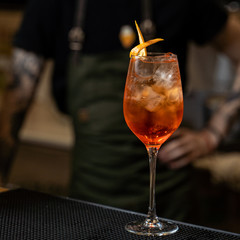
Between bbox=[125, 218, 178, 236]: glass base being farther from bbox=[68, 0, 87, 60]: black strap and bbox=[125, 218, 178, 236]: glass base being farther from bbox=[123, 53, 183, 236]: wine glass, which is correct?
bbox=[68, 0, 87, 60]: black strap

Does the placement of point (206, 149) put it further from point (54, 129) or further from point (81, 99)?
point (54, 129)

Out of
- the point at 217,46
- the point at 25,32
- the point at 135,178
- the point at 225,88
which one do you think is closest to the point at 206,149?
the point at 135,178

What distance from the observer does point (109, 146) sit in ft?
5.46

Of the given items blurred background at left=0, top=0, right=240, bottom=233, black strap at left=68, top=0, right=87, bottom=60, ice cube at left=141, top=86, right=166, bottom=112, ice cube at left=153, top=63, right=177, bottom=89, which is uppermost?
black strap at left=68, top=0, right=87, bottom=60

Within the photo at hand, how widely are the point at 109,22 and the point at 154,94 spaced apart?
928 millimetres

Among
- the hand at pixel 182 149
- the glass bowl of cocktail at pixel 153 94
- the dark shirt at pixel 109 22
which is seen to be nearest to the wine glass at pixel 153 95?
the glass bowl of cocktail at pixel 153 94

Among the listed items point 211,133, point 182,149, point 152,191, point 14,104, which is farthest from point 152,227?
point 14,104

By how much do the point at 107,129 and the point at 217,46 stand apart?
0.54 meters

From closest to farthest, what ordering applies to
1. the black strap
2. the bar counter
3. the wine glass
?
1. the bar counter
2. the wine glass
3. the black strap

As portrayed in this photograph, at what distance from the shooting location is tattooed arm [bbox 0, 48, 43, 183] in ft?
5.72

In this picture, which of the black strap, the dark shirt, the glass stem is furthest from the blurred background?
the glass stem

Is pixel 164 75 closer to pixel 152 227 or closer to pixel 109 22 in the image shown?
pixel 152 227

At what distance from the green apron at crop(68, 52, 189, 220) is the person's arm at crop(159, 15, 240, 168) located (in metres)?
0.12

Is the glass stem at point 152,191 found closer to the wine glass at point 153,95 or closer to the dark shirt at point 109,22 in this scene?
the wine glass at point 153,95
